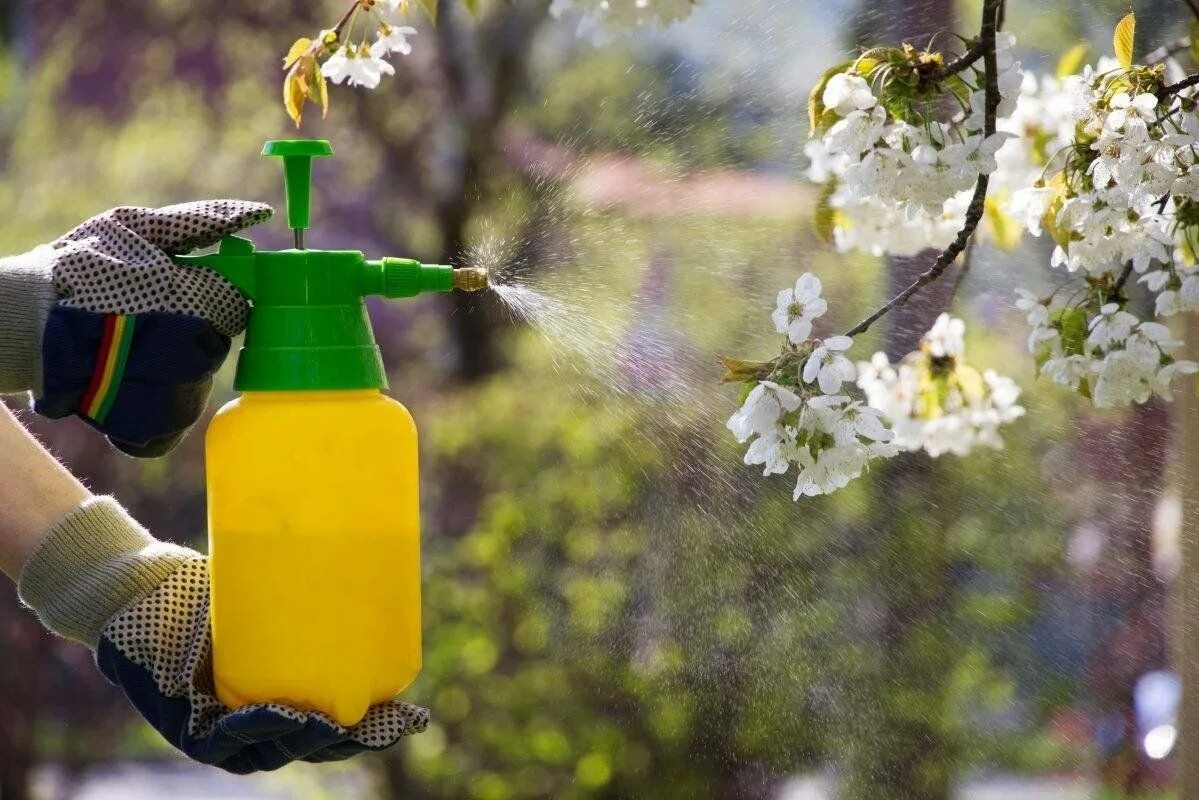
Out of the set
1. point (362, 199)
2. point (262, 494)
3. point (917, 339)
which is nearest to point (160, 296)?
point (262, 494)

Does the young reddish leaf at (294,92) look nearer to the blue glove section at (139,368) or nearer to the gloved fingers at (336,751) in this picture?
the blue glove section at (139,368)

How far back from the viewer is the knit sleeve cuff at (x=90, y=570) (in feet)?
3.15

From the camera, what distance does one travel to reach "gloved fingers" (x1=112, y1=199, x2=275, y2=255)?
35.5 inches

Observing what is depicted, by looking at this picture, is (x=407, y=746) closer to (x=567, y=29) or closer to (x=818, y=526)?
(x=818, y=526)

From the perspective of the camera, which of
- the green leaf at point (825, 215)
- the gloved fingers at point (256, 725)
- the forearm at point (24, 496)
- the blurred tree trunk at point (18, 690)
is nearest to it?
the gloved fingers at point (256, 725)

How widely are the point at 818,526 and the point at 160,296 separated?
5.23 ft

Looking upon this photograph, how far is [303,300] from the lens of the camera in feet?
2.99

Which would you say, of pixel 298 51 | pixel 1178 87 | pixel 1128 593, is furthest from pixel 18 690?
pixel 1178 87

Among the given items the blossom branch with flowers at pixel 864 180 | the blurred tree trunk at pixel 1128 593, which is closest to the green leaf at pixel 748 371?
the blossom branch with flowers at pixel 864 180

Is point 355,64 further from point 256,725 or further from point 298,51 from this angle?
point 256,725

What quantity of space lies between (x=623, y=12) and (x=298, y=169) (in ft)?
0.84

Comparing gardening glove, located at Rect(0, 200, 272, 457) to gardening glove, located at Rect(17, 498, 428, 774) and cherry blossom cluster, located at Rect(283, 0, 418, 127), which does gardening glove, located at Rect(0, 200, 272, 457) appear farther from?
cherry blossom cluster, located at Rect(283, 0, 418, 127)

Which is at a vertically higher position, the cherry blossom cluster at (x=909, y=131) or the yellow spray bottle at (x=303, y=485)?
the cherry blossom cluster at (x=909, y=131)

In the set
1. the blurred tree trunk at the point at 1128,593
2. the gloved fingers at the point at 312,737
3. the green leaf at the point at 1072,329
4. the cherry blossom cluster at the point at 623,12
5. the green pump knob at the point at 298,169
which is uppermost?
the cherry blossom cluster at the point at 623,12
